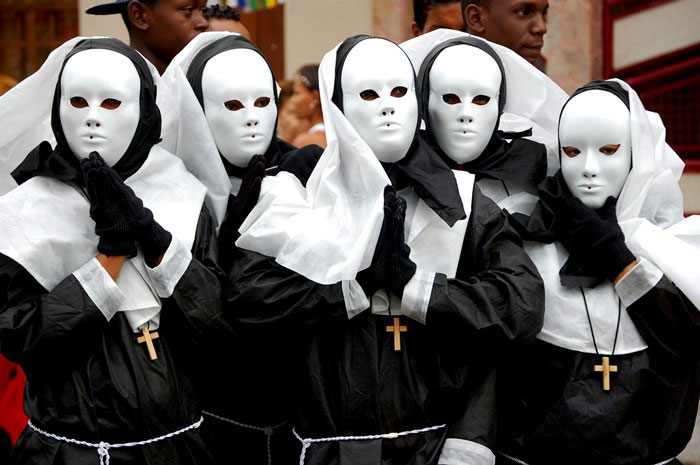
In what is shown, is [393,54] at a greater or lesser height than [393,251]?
greater

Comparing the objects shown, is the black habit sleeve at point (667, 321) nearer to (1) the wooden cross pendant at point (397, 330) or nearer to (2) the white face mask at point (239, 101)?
(1) the wooden cross pendant at point (397, 330)

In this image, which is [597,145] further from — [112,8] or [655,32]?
[655,32]

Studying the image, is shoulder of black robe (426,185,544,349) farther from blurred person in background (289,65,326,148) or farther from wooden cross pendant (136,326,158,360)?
blurred person in background (289,65,326,148)

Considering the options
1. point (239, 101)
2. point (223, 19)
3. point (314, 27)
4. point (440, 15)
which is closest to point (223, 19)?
point (223, 19)

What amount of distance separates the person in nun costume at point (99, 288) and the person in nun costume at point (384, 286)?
0.28 meters

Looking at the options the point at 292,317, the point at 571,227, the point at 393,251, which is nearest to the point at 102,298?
the point at 292,317

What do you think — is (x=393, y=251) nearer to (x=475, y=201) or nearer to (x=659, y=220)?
(x=475, y=201)

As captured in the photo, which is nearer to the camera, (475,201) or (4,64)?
(475,201)

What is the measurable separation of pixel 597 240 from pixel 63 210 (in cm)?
177

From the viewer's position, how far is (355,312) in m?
4.04

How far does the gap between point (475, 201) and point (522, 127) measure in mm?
651

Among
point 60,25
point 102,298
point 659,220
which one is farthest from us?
point 60,25

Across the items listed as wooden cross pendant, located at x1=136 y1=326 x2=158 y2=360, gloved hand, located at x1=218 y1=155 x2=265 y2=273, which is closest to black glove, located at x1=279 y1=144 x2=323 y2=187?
gloved hand, located at x1=218 y1=155 x2=265 y2=273

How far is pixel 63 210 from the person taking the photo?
4070 millimetres
